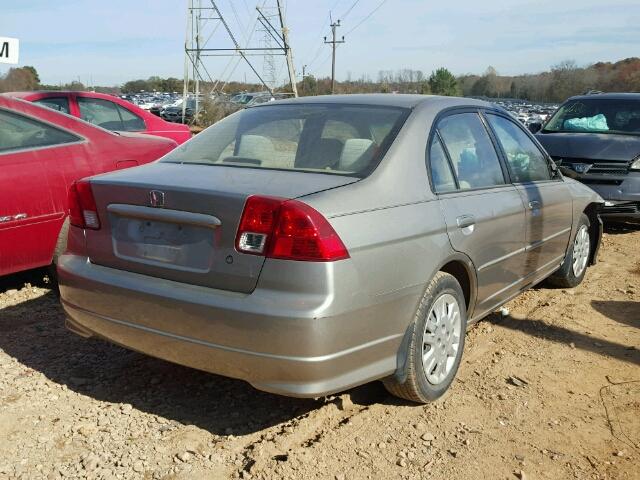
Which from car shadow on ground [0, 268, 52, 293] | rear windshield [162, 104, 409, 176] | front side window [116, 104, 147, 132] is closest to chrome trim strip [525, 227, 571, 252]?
rear windshield [162, 104, 409, 176]

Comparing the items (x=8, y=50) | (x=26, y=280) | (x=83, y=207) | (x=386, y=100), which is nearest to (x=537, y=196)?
(x=386, y=100)

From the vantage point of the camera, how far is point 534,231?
14.5ft

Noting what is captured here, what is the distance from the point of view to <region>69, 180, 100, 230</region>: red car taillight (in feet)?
10.4

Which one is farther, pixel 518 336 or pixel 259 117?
pixel 518 336

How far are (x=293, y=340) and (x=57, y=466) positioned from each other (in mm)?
1148

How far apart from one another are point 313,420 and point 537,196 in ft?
7.67

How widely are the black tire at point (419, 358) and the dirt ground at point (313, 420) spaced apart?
105 mm

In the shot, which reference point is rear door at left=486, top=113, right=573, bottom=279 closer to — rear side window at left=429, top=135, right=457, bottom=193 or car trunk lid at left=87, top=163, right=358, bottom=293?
rear side window at left=429, top=135, right=457, bottom=193

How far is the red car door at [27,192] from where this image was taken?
4.36m

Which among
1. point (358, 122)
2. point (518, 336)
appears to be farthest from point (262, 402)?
point (518, 336)

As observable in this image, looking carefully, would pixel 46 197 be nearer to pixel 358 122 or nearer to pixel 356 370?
pixel 358 122

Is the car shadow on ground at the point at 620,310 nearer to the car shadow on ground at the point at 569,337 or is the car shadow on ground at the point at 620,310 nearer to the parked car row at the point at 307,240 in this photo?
the car shadow on ground at the point at 569,337

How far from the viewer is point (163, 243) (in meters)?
2.90

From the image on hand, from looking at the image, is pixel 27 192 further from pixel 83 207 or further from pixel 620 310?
pixel 620 310
